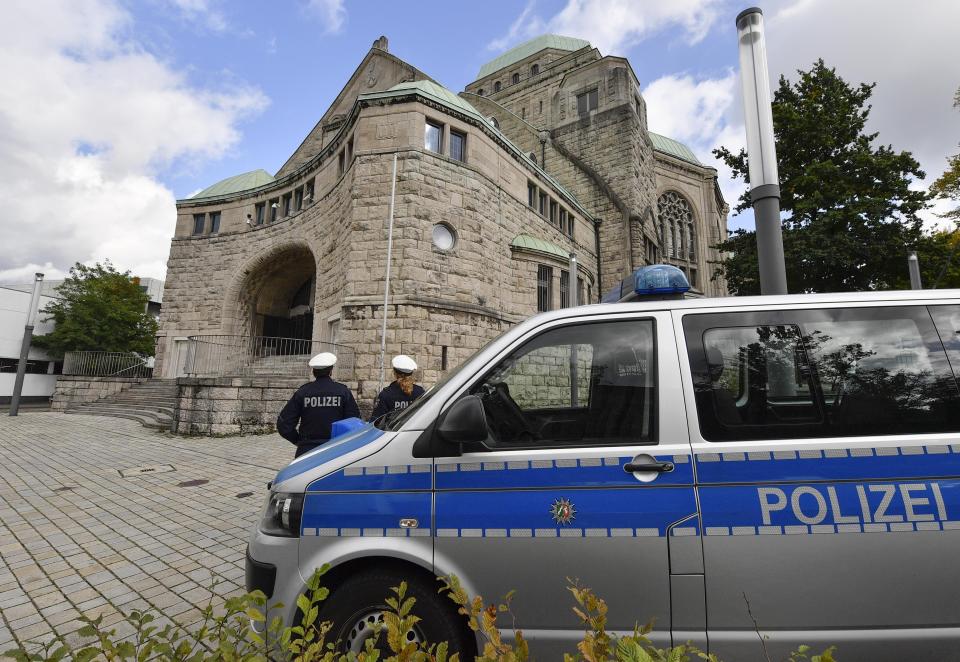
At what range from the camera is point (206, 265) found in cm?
2278

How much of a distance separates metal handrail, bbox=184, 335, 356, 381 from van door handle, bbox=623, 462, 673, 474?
1203 cm

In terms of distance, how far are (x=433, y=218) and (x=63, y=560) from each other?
12.2 meters

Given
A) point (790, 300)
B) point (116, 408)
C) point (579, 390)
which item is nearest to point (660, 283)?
Result: point (790, 300)

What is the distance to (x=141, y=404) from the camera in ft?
56.6

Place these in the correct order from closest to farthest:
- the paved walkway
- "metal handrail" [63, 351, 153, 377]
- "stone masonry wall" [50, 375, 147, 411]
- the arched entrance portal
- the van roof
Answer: the van roof
the paved walkway
"stone masonry wall" [50, 375, 147, 411]
"metal handrail" [63, 351, 153, 377]
the arched entrance portal

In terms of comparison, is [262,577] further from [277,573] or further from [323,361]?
[323,361]

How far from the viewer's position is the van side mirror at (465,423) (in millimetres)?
1883

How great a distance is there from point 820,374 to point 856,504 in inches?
22.0

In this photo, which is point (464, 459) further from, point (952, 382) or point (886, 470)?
point (952, 382)

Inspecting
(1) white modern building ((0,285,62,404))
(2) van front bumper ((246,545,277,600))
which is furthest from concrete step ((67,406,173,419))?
(1) white modern building ((0,285,62,404))

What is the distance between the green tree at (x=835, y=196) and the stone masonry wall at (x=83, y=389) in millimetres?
27285

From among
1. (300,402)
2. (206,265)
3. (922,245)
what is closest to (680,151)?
(922,245)

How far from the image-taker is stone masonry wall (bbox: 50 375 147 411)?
19.7 metres

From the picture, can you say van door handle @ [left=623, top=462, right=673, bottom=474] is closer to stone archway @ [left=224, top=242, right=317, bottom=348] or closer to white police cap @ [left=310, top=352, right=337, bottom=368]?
white police cap @ [left=310, top=352, right=337, bottom=368]
